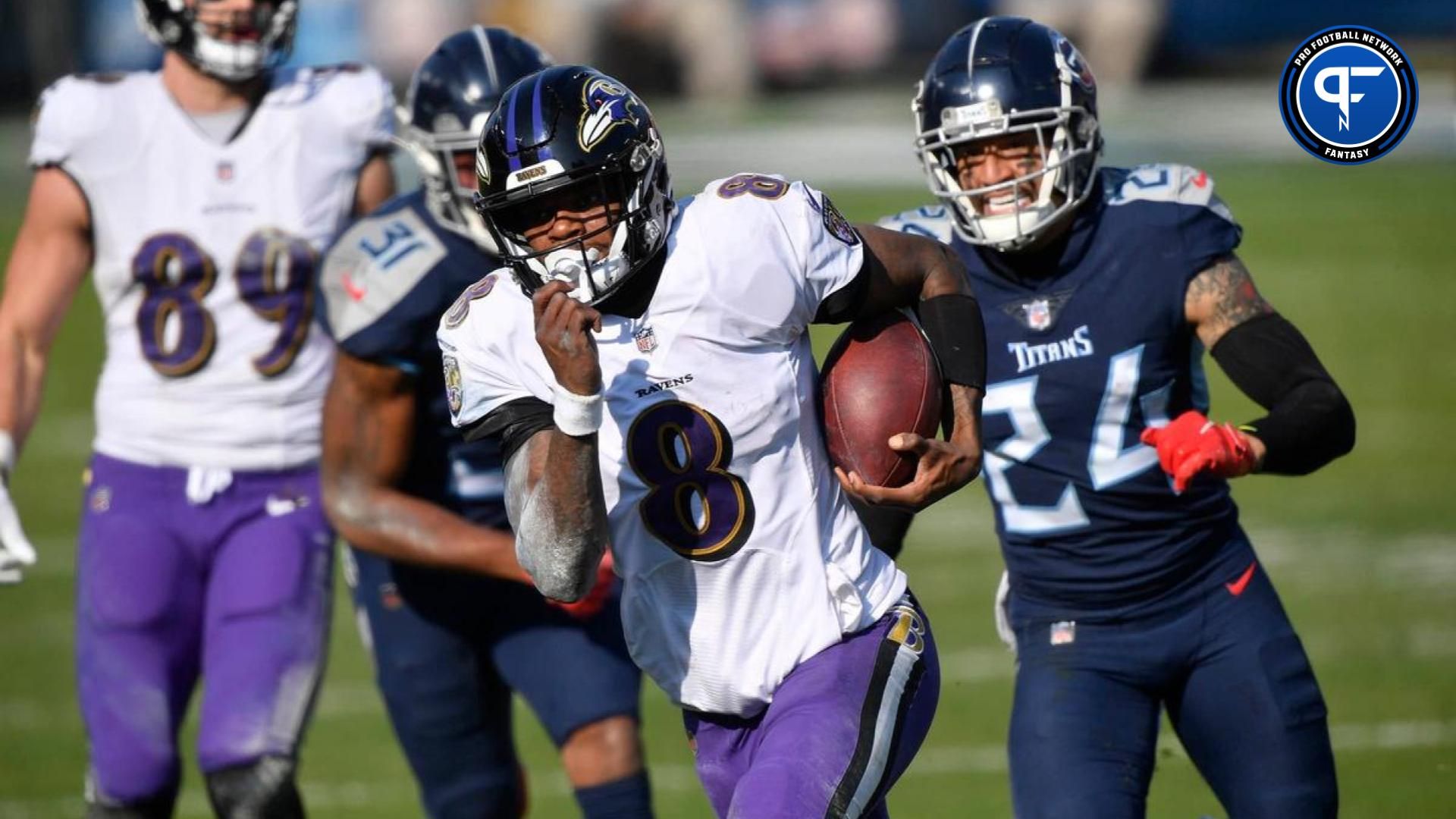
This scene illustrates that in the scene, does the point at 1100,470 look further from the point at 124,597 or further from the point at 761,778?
the point at 124,597

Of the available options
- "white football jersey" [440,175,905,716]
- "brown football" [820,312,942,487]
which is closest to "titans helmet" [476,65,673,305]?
"white football jersey" [440,175,905,716]

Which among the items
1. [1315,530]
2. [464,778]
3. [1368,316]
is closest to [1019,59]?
[464,778]

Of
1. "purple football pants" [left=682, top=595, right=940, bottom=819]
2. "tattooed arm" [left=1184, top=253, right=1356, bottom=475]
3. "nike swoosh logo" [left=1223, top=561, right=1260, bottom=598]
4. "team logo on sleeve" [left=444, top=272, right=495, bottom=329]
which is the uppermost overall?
"team logo on sleeve" [left=444, top=272, right=495, bottom=329]

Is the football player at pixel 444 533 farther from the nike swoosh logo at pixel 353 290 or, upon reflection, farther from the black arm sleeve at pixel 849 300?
the black arm sleeve at pixel 849 300

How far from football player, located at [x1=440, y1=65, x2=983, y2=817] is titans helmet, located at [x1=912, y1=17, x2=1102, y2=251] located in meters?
0.60

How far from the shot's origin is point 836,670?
370 centimetres

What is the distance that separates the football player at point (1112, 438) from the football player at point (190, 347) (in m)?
1.73

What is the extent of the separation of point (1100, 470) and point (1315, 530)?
556cm

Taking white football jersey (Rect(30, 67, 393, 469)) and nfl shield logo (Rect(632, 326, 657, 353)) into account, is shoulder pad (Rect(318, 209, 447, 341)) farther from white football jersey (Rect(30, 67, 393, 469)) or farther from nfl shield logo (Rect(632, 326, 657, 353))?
nfl shield logo (Rect(632, 326, 657, 353))

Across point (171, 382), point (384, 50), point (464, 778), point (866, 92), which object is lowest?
point (866, 92)

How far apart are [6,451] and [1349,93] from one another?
3730 mm

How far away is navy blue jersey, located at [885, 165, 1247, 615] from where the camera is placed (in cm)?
427

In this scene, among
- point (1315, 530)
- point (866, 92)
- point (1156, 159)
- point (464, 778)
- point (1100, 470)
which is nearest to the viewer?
point (1100, 470)

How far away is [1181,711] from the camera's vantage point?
168 inches
